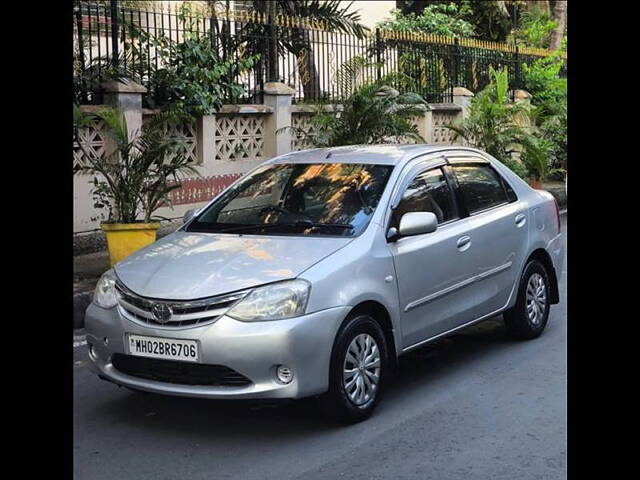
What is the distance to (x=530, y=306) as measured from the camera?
7.52m

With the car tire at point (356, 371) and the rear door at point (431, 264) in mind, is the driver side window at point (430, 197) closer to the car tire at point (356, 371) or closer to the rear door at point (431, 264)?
the rear door at point (431, 264)

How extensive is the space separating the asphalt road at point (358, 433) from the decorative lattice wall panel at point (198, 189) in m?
5.92

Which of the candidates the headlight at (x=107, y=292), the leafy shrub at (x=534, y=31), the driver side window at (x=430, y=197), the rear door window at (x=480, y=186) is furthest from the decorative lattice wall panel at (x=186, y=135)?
the leafy shrub at (x=534, y=31)

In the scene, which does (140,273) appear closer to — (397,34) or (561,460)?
(561,460)

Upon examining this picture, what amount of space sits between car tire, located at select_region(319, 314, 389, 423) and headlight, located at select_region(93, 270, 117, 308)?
1.35 m

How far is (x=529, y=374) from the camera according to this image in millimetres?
6641

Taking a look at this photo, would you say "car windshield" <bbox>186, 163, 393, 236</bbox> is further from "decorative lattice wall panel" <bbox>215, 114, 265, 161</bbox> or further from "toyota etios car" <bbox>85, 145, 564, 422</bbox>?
"decorative lattice wall panel" <bbox>215, 114, 265, 161</bbox>

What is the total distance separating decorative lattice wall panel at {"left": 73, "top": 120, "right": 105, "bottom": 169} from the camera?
11.1m

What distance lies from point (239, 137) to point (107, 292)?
840 cm

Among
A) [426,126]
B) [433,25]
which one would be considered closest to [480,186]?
[426,126]

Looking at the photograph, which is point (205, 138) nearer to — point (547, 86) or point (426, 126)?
point (426, 126)

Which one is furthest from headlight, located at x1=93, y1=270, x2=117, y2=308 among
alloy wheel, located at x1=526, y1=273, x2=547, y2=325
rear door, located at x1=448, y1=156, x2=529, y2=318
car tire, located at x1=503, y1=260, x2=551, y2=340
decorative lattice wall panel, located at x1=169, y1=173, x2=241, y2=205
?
decorative lattice wall panel, located at x1=169, y1=173, x2=241, y2=205

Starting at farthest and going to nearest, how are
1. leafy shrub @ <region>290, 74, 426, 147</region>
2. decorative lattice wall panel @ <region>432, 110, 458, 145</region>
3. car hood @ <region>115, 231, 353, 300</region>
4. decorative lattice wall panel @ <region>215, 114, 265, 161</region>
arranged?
decorative lattice wall panel @ <region>432, 110, 458, 145</region> → decorative lattice wall panel @ <region>215, 114, 265, 161</region> → leafy shrub @ <region>290, 74, 426, 147</region> → car hood @ <region>115, 231, 353, 300</region>

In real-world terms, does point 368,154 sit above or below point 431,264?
above
